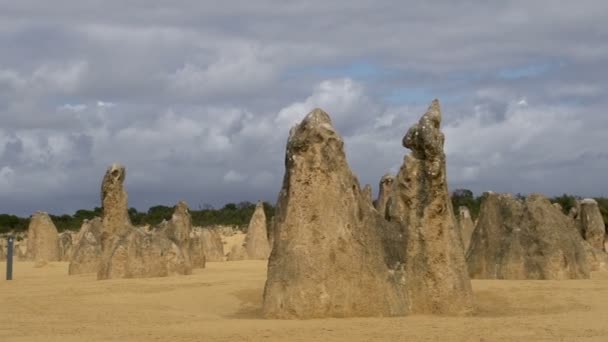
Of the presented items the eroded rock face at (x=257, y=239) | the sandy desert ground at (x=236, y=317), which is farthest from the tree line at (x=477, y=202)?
the sandy desert ground at (x=236, y=317)

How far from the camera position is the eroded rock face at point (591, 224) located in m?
25.8

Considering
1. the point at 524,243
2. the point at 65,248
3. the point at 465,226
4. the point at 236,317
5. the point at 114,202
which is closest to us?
the point at 236,317

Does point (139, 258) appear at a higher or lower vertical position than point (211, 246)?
lower

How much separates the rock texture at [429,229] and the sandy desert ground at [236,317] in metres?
0.55

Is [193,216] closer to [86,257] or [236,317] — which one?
[86,257]

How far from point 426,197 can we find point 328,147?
167 cm

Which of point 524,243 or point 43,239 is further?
point 43,239

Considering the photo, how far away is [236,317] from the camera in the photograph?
13.0m

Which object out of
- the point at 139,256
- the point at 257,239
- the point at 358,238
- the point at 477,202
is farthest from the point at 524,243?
the point at 477,202

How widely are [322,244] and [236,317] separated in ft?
5.67

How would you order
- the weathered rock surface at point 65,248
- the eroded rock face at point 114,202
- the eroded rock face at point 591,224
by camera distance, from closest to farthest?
the eroded rock face at point 114,202
the eroded rock face at point 591,224
the weathered rock surface at point 65,248

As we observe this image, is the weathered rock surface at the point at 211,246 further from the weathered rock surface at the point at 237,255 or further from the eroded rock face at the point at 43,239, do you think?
the eroded rock face at the point at 43,239

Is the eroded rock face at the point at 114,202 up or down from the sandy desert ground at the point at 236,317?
up

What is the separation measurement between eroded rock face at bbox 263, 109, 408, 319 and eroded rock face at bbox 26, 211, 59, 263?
2265cm
